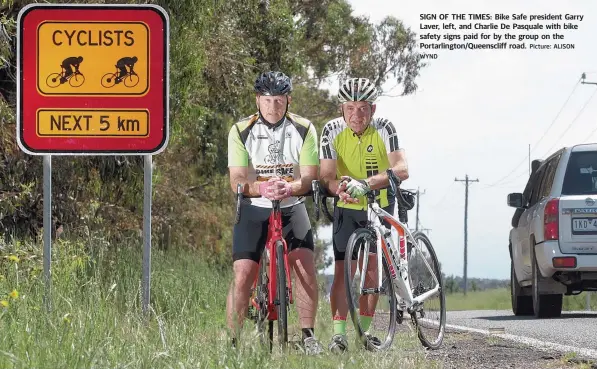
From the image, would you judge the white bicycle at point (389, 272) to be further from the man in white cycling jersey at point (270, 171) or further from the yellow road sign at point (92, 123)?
the yellow road sign at point (92, 123)

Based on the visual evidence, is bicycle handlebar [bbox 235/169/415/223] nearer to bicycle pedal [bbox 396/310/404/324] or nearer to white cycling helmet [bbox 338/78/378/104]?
white cycling helmet [bbox 338/78/378/104]

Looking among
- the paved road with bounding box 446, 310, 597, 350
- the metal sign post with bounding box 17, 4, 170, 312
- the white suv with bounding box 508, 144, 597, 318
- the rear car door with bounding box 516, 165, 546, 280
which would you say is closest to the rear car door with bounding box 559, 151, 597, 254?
the white suv with bounding box 508, 144, 597, 318

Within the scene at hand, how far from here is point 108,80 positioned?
891 centimetres

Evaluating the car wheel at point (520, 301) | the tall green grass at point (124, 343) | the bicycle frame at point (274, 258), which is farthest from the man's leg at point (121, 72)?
the car wheel at point (520, 301)

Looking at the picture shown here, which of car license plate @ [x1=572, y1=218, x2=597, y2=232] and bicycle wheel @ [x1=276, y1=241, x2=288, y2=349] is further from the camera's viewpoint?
car license plate @ [x1=572, y1=218, x2=597, y2=232]

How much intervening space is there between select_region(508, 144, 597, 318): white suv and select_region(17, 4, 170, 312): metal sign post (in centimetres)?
701

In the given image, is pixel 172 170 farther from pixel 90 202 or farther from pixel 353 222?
pixel 353 222

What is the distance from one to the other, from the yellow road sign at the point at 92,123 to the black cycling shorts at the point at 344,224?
5.03 feet

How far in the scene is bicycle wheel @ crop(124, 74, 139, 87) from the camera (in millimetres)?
8898

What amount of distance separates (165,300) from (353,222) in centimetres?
425

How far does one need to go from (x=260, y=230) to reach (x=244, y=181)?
36 centimetres

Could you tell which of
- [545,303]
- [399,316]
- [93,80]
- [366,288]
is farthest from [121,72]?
[545,303]

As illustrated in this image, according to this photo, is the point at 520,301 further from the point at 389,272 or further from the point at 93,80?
the point at 93,80

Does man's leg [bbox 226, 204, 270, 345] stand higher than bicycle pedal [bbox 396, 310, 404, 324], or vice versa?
man's leg [bbox 226, 204, 270, 345]
